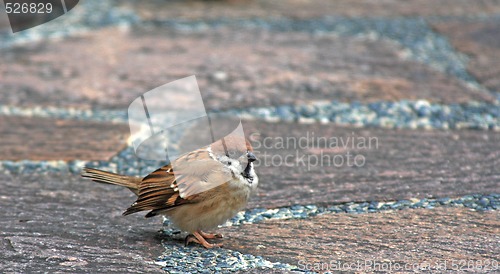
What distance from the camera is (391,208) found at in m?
2.83

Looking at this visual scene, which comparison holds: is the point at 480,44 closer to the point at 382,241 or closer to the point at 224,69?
the point at 224,69

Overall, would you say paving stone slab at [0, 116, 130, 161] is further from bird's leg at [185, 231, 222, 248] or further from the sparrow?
bird's leg at [185, 231, 222, 248]

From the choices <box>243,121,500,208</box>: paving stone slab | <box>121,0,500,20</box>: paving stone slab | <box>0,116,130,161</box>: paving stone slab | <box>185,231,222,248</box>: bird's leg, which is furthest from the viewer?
<box>121,0,500,20</box>: paving stone slab

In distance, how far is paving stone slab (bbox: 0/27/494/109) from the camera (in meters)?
3.97

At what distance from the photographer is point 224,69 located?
173 inches

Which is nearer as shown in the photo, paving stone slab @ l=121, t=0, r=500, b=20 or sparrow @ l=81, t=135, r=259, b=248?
sparrow @ l=81, t=135, r=259, b=248

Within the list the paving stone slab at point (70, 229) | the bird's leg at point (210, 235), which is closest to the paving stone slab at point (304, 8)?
the paving stone slab at point (70, 229)

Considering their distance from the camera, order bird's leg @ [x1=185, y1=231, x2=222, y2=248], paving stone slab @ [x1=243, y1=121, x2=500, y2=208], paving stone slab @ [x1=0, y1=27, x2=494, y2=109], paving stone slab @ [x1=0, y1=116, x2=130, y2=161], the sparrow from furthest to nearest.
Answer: paving stone slab @ [x1=0, y1=27, x2=494, y2=109], paving stone slab @ [x1=0, y1=116, x2=130, y2=161], paving stone slab @ [x1=243, y1=121, x2=500, y2=208], the sparrow, bird's leg @ [x1=185, y1=231, x2=222, y2=248]

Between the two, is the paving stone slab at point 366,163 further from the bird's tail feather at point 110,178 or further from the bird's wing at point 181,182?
the bird's tail feather at point 110,178

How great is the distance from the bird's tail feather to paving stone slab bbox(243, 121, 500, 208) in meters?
0.45

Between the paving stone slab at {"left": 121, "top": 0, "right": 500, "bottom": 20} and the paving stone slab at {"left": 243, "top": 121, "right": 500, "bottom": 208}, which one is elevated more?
the paving stone slab at {"left": 121, "top": 0, "right": 500, "bottom": 20}

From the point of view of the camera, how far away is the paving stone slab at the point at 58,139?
11.1 feet

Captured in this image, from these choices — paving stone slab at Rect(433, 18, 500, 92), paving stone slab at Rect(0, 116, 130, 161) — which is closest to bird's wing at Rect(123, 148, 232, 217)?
paving stone slab at Rect(0, 116, 130, 161)

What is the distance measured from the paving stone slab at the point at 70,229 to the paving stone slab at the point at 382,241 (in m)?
0.34
